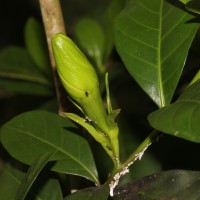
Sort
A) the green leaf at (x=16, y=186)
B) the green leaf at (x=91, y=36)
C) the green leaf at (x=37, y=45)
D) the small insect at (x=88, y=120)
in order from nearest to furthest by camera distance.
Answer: the small insect at (x=88, y=120) → the green leaf at (x=16, y=186) → the green leaf at (x=37, y=45) → the green leaf at (x=91, y=36)

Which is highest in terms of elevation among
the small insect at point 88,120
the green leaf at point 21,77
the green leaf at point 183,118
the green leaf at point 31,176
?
the green leaf at point 183,118

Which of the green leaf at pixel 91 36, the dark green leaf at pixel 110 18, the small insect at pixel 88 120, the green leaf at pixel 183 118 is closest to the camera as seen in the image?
the green leaf at pixel 183 118

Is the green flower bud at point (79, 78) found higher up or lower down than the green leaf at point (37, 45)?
higher up

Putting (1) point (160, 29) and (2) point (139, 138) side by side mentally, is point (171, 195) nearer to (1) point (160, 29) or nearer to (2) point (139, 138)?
(1) point (160, 29)

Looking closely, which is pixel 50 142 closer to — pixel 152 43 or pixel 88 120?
pixel 88 120

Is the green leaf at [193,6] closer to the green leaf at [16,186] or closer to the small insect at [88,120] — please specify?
the small insect at [88,120]

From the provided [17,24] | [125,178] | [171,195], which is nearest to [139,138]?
[125,178]

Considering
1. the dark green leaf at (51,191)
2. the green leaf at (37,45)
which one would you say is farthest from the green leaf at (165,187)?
the green leaf at (37,45)
